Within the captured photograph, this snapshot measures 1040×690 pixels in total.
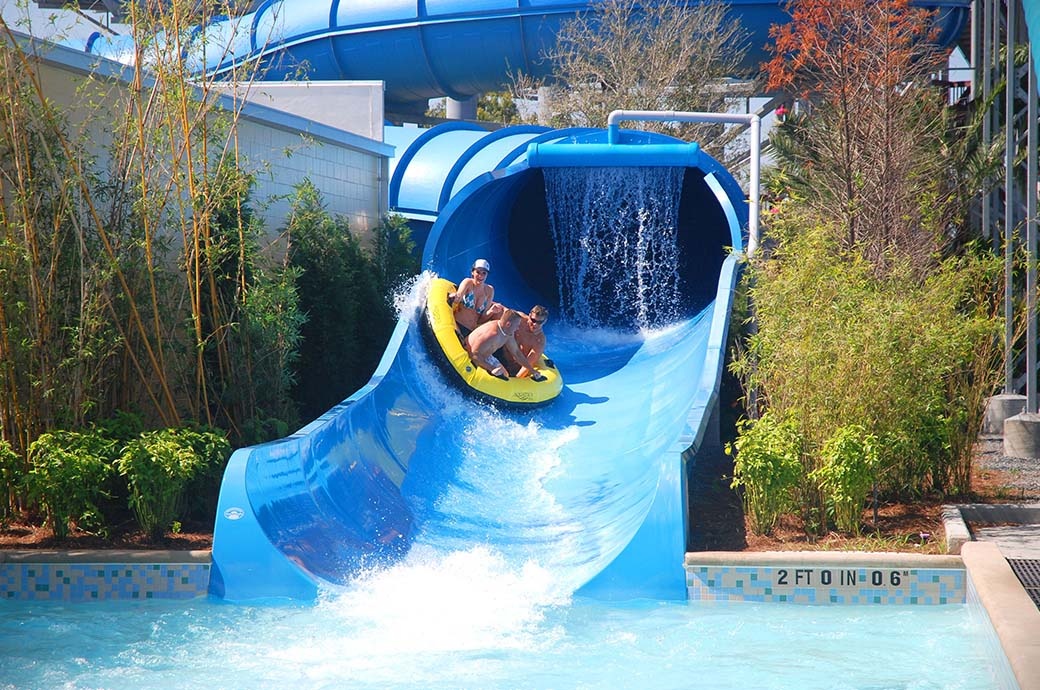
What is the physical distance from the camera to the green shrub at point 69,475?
6.31 m

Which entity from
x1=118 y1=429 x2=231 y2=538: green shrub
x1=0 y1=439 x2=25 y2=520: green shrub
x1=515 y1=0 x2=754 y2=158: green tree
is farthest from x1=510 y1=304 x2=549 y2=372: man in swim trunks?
x1=515 y1=0 x2=754 y2=158: green tree

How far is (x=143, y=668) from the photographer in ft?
16.3

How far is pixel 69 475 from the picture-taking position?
6297 mm

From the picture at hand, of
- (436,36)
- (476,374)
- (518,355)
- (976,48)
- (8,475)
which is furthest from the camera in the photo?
(436,36)

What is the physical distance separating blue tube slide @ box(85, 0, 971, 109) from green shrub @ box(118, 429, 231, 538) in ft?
34.0

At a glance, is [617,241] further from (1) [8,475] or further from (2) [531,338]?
(1) [8,475]

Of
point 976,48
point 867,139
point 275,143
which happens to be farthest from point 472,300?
point 976,48

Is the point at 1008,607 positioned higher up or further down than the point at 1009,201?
further down

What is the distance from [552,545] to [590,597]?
27.4 inches

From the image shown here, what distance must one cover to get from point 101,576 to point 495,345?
154 inches

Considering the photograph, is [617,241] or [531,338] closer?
[531,338]

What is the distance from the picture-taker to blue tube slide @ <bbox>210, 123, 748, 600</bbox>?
6.11 m

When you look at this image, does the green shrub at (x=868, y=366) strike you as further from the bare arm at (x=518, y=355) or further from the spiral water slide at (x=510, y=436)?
the bare arm at (x=518, y=355)

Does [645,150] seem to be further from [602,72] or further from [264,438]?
[602,72]
